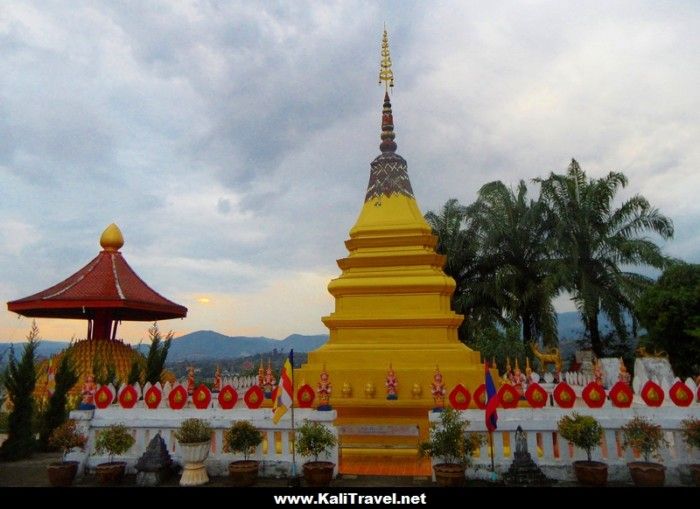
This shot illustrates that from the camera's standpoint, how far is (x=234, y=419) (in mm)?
10523

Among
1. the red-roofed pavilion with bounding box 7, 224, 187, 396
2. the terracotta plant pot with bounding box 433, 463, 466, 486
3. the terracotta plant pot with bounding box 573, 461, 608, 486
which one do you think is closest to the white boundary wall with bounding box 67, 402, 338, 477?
the terracotta plant pot with bounding box 433, 463, 466, 486

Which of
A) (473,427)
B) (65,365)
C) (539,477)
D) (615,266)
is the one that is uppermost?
(615,266)

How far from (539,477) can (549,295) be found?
17865 millimetres

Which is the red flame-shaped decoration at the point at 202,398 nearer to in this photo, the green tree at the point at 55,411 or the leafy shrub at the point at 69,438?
the leafy shrub at the point at 69,438

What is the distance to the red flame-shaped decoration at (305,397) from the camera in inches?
440

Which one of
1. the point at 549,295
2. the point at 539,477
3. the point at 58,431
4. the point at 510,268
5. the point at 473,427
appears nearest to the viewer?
the point at 539,477

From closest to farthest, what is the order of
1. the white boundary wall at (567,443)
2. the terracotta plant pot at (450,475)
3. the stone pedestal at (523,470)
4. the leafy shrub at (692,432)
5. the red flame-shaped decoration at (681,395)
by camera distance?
the leafy shrub at (692,432), the terracotta plant pot at (450,475), the stone pedestal at (523,470), the white boundary wall at (567,443), the red flame-shaped decoration at (681,395)

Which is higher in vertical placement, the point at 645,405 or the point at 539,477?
the point at 645,405

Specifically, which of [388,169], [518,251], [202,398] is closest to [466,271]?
[518,251]

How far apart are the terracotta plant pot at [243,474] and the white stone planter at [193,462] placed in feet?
1.93

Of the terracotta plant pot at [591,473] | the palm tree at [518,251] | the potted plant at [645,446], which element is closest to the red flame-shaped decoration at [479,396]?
the terracotta plant pot at [591,473]

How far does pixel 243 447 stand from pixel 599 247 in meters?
22.9

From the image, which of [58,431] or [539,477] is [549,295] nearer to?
[539,477]

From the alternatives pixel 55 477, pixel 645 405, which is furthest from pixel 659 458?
pixel 55 477
